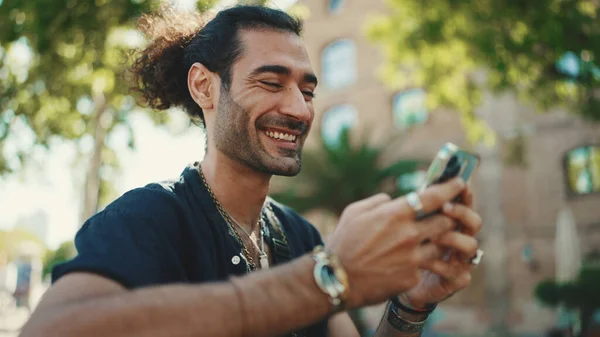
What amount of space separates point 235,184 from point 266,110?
296 millimetres

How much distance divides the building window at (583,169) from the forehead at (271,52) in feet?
61.6

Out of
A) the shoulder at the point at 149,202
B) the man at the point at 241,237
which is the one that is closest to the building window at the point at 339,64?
the man at the point at 241,237

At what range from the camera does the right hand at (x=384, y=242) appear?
47.8 inches

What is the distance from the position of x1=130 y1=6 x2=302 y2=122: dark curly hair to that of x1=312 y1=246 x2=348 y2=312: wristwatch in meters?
1.09

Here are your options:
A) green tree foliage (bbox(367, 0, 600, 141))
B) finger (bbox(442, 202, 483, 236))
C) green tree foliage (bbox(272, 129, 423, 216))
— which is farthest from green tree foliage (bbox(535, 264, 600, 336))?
finger (bbox(442, 202, 483, 236))

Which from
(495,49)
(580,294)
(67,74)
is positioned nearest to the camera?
(67,74)

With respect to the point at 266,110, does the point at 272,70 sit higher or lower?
higher

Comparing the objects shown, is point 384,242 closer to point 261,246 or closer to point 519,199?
point 261,246

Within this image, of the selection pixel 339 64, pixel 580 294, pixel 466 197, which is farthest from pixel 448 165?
pixel 339 64

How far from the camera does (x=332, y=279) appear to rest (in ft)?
3.96

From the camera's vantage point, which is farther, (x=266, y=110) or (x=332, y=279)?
(x=266, y=110)

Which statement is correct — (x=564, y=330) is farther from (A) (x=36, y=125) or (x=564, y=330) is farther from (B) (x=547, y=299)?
(A) (x=36, y=125)

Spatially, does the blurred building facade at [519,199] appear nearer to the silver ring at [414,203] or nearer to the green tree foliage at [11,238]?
the silver ring at [414,203]

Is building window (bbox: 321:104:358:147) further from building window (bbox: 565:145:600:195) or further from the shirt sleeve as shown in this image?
the shirt sleeve
